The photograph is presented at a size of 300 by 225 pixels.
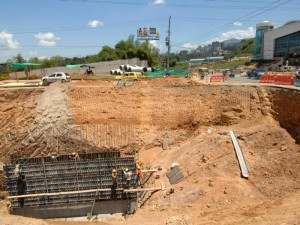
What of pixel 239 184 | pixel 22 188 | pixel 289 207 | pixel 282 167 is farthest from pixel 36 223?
pixel 282 167

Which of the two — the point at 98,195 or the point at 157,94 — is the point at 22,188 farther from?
the point at 157,94

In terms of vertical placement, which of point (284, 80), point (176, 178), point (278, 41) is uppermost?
point (278, 41)

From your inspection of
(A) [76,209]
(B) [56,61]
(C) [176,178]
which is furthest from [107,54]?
(A) [76,209]

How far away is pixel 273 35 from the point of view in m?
73.1

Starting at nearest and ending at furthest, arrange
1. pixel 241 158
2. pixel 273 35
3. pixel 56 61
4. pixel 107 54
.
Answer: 1. pixel 241 158
2. pixel 273 35
3. pixel 107 54
4. pixel 56 61

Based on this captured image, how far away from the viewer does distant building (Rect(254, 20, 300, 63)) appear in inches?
2598

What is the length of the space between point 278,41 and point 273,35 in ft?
6.83

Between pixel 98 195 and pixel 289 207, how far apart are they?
32.6 feet

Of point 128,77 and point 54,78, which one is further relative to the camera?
point 128,77

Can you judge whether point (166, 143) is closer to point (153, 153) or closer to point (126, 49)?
point (153, 153)

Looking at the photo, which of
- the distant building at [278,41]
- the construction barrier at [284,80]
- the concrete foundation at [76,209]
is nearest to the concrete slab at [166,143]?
the concrete foundation at [76,209]

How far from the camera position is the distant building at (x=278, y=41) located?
2598 inches

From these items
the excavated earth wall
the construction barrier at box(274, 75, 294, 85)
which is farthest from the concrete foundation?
the construction barrier at box(274, 75, 294, 85)

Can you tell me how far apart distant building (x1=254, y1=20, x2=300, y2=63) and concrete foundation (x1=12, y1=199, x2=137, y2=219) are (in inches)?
2183
